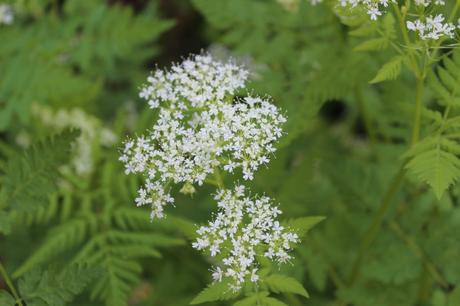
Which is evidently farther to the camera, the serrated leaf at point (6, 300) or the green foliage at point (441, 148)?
the serrated leaf at point (6, 300)

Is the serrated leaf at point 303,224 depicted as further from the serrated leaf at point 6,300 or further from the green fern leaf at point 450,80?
the serrated leaf at point 6,300

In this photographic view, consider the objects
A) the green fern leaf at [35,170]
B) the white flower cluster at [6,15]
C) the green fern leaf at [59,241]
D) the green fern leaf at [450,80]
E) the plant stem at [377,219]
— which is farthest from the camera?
the white flower cluster at [6,15]

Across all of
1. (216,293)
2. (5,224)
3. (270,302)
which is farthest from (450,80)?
(5,224)

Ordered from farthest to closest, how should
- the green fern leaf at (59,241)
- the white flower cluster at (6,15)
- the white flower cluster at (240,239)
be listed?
the white flower cluster at (6,15)
the green fern leaf at (59,241)
the white flower cluster at (240,239)

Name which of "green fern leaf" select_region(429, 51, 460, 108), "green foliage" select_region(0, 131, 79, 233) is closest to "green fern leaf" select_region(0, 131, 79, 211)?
"green foliage" select_region(0, 131, 79, 233)

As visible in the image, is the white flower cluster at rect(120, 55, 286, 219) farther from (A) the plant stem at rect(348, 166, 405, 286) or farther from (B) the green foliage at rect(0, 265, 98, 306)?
(A) the plant stem at rect(348, 166, 405, 286)

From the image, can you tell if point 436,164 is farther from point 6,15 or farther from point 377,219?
point 6,15

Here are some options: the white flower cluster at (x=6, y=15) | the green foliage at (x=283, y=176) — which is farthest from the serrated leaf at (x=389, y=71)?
the white flower cluster at (x=6, y=15)
